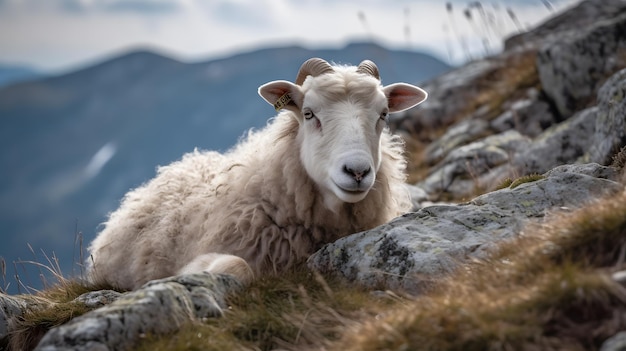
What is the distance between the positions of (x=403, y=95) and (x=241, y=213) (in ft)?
8.03

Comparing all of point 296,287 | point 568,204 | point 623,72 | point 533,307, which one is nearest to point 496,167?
point 623,72

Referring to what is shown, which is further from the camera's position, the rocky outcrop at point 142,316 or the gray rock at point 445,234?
the gray rock at point 445,234

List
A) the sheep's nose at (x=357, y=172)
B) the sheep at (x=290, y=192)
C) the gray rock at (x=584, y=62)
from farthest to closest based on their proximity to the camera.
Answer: the gray rock at (x=584, y=62)
the sheep at (x=290, y=192)
the sheep's nose at (x=357, y=172)

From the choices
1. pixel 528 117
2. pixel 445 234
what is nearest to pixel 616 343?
pixel 445 234

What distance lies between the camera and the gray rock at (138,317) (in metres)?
4.41

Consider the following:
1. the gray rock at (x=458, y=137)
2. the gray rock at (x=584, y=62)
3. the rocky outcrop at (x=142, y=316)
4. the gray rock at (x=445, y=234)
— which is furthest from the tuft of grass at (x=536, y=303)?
the gray rock at (x=458, y=137)

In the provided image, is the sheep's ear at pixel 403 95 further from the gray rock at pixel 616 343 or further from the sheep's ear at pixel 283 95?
the gray rock at pixel 616 343

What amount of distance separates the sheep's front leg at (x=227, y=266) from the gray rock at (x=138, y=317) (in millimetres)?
719

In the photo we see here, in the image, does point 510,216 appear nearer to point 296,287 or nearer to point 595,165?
point 595,165

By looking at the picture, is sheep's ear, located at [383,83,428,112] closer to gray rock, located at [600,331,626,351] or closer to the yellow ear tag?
the yellow ear tag

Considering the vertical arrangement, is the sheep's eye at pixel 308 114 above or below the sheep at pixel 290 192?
above

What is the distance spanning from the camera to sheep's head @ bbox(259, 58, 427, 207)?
6.21 metres

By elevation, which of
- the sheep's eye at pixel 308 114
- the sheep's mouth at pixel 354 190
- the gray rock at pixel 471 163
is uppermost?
the sheep's eye at pixel 308 114

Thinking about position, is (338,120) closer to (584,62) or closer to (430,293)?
(430,293)
